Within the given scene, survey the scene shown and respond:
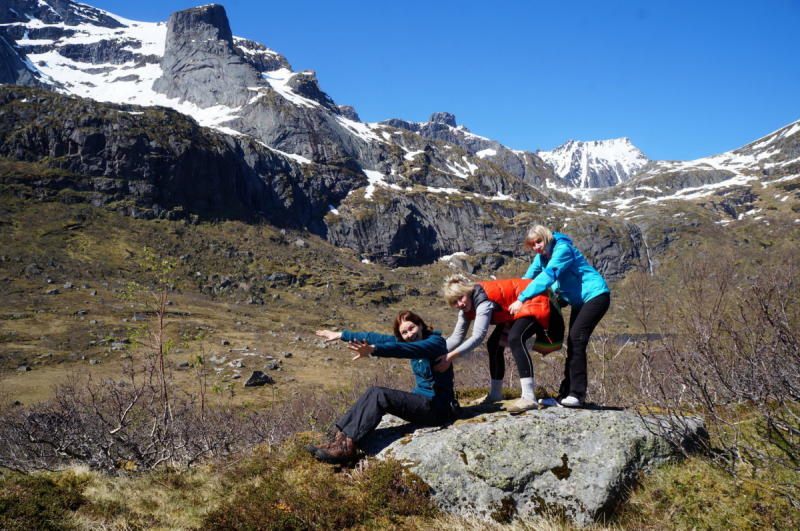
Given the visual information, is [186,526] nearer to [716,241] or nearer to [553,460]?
[553,460]

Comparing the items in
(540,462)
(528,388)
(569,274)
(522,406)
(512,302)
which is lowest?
(540,462)

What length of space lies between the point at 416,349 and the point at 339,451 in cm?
178

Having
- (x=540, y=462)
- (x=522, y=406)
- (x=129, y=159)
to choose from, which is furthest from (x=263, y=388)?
(x=129, y=159)

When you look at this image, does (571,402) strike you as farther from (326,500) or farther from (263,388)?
(263,388)

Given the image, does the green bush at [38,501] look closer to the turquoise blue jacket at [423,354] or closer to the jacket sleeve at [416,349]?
the turquoise blue jacket at [423,354]

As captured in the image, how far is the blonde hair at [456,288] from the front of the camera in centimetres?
612

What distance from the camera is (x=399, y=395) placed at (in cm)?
582

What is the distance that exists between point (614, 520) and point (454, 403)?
2496mm

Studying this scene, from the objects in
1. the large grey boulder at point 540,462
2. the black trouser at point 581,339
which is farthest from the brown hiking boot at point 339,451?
the black trouser at point 581,339

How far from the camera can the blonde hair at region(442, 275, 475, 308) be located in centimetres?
612

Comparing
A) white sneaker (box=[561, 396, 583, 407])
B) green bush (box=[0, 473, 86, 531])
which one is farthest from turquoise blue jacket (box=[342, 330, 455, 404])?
green bush (box=[0, 473, 86, 531])

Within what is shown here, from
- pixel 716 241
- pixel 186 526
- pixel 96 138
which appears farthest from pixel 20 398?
pixel 716 241

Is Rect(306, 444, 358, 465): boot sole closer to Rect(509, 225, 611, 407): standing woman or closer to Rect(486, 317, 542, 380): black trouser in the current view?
Rect(486, 317, 542, 380): black trouser

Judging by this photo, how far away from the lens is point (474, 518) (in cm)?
479
